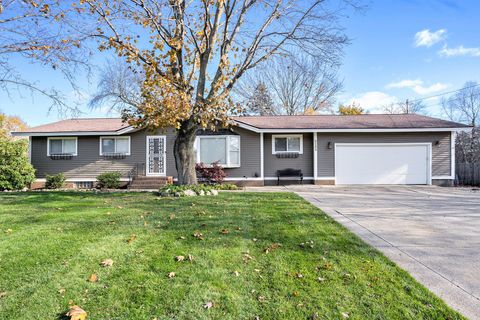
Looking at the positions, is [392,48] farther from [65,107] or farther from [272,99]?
[65,107]

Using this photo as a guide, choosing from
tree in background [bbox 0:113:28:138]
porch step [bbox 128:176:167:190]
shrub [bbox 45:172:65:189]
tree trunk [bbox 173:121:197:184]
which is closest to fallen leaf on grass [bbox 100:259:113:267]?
tree trunk [bbox 173:121:197:184]

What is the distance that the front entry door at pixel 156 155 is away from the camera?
1477cm

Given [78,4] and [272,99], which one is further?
[272,99]

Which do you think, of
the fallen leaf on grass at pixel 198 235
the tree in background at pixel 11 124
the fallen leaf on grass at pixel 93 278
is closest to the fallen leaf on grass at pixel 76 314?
the fallen leaf on grass at pixel 93 278

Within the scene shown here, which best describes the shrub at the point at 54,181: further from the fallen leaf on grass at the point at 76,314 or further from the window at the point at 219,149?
the fallen leaf on grass at the point at 76,314

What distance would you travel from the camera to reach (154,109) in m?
8.54

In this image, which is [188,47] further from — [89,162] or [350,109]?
[350,109]

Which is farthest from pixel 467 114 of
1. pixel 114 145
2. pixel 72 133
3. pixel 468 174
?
pixel 72 133

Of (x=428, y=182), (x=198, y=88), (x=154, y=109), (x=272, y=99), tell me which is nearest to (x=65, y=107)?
(x=154, y=109)

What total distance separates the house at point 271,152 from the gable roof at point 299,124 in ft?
0.18

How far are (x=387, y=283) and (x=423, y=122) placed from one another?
1497 centimetres

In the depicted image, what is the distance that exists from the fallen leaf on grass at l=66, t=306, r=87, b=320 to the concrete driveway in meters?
Answer: 3.23

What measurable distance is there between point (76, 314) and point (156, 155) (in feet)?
42.8

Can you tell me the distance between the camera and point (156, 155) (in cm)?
1483
